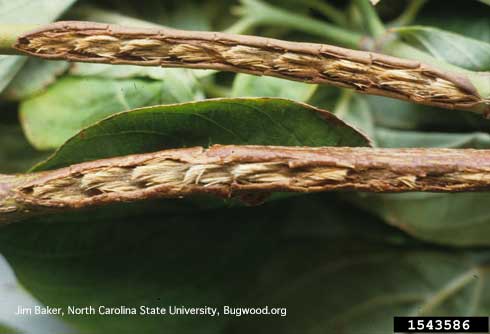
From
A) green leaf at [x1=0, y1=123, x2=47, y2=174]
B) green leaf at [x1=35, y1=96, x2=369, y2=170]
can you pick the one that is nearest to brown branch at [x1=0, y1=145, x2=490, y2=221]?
green leaf at [x1=35, y1=96, x2=369, y2=170]

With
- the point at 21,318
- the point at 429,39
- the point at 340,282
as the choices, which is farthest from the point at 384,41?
the point at 21,318

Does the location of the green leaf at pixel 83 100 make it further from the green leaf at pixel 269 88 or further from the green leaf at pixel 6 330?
the green leaf at pixel 6 330

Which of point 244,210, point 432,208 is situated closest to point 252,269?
point 244,210

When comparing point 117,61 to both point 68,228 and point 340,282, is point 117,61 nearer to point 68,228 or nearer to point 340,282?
point 68,228

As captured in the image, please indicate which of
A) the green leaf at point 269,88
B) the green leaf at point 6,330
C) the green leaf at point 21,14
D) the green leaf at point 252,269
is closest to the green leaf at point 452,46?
the green leaf at point 269,88

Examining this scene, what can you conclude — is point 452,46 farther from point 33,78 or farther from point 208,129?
point 33,78

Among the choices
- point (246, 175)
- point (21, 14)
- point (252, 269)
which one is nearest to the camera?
point (246, 175)
